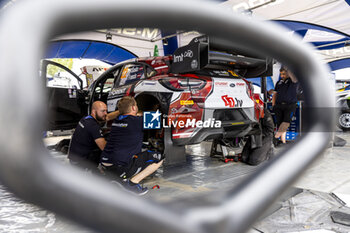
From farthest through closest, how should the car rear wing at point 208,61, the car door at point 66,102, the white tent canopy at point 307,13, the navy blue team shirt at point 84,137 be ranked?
the white tent canopy at point 307,13 → the car door at point 66,102 → the navy blue team shirt at point 84,137 → the car rear wing at point 208,61

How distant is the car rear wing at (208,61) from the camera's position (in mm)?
2807

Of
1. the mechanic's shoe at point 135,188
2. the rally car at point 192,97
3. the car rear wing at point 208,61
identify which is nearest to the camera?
the mechanic's shoe at point 135,188

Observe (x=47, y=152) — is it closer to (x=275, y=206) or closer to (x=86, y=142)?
(x=275, y=206)

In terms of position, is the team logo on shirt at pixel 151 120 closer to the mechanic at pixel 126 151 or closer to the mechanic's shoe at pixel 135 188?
the mechanic at pixel 126 151

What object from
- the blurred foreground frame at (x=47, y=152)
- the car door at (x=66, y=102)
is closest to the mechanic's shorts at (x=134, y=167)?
the car door at (x=66, y=102)

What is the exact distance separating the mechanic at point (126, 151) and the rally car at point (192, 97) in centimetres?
18

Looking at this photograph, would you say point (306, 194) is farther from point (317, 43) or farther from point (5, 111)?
point (317, 43)

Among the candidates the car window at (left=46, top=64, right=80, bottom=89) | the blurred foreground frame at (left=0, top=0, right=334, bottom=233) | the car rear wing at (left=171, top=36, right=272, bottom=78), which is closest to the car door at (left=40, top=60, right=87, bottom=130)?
the car window at (left=46, top=64, right=80, bottom=89)

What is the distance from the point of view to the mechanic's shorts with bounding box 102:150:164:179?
282 centimetres

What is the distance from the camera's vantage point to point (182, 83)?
9.80ft

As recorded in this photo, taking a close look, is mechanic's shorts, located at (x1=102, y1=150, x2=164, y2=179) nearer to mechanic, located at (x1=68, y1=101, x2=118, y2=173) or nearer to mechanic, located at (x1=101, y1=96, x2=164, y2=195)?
mechanic, located at (x1=101, y1=96, x2=164, y2=195)

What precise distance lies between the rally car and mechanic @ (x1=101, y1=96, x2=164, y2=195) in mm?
175

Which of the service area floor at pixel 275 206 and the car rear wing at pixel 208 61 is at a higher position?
the car rear wing at pixel 208 61

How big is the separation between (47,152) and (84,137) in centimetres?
302
